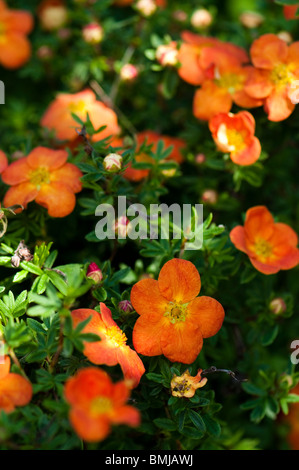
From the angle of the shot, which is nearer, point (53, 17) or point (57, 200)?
point (57, 200)

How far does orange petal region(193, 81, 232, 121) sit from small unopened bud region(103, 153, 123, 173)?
0.50m

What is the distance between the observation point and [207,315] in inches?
57.5

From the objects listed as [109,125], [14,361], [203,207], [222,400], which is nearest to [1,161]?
[109,125]

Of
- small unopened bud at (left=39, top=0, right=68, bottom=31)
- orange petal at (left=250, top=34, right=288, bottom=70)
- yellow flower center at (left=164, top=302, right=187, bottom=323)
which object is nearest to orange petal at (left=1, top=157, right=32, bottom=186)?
yellow flower center at (left=164, top=302, right=187, bottom=323)

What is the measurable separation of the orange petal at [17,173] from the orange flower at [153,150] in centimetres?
35

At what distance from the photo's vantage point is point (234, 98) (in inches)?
74.1

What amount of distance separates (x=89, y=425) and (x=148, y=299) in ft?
1.70

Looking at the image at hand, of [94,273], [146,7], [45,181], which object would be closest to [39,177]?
[45,181]

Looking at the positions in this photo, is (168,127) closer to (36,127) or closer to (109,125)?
(109,125)

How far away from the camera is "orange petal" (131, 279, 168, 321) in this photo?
1427 millimetres

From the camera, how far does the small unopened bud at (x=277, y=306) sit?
1.71m

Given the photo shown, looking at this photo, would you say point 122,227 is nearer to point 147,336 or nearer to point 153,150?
point 147,336

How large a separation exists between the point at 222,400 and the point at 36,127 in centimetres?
150

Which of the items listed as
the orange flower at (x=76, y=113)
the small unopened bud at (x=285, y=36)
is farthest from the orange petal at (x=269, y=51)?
the orange flower at (x=76, y=113)
